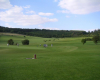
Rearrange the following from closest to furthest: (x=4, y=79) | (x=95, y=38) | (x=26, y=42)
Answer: (x=4, y=79) → (x=95, y=38) → (x=26, y=42)

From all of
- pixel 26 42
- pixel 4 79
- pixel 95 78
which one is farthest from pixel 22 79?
pixel 26 42

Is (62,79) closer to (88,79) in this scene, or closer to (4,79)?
(88,79)

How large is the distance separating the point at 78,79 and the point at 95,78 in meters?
1.38

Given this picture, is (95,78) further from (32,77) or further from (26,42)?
(26,42)

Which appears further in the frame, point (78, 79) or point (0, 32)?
point (0, 32)

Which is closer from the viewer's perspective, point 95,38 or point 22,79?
point 22,79

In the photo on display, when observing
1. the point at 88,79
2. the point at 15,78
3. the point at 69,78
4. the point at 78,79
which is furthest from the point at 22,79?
the point at 88,79

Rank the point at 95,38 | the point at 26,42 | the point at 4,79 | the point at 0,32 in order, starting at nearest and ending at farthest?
the point at 4,79
the point at 95,38
the point at 26,42
the point at 0,32

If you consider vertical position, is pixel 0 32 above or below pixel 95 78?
above

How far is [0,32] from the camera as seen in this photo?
5153 inches

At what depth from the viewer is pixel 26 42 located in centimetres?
7481

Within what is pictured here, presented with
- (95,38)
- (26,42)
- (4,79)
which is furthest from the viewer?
(26,42)

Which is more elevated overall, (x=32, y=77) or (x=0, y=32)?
(x=0, y=32)

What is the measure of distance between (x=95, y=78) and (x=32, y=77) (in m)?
4.94
